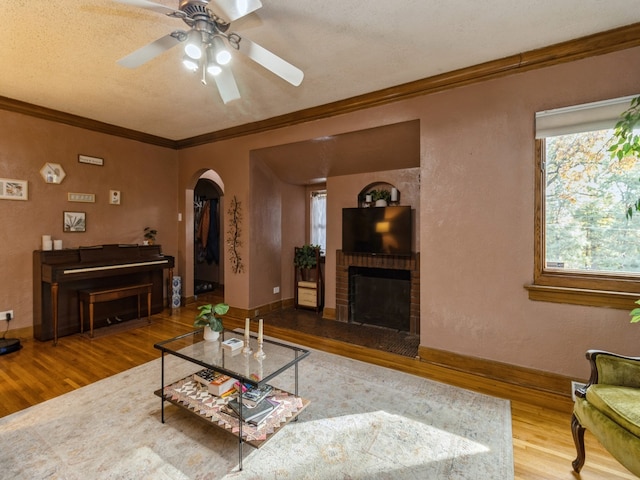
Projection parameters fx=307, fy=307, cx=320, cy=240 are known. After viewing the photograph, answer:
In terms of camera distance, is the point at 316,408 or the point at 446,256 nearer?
the point at 316,408

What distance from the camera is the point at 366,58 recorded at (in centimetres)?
262

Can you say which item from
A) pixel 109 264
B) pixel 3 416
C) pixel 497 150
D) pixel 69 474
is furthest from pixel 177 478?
pixel 497 150

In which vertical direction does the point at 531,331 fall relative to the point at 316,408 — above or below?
above

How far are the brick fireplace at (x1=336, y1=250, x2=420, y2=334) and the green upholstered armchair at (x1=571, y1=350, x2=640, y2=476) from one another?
2.16 m

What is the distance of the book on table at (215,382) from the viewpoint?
208 centimetres

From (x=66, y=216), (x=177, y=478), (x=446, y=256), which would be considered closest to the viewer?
(x=177, y=478)

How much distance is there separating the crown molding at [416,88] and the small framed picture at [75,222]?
1175 millimetres

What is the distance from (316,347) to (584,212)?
2808 millimetres

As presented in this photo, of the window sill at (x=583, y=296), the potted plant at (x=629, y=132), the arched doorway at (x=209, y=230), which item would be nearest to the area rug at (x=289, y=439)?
the window sill at (x=583, y=296)

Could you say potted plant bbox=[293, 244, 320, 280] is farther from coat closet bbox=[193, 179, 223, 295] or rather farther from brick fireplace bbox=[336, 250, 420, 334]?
coat closet bbox=[193, 179, 223, 295]

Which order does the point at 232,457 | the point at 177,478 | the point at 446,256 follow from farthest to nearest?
the point at 446,256
the point at 232,457
the point at 177,478

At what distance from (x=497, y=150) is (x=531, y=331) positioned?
159cm

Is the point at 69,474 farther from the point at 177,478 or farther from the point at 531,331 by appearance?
the point at 531,331

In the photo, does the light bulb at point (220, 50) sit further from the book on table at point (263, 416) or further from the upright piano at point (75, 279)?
the upright piano at point (75, 279)
